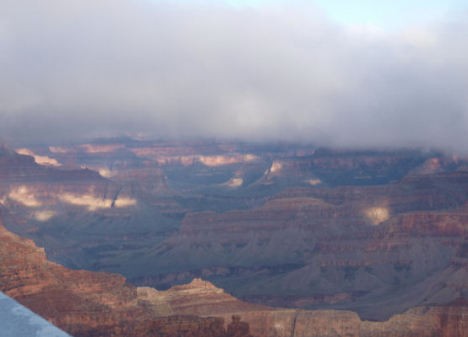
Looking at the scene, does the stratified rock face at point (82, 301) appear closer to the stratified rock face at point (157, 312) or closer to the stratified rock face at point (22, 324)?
the stratified rock face at point (157, 312)

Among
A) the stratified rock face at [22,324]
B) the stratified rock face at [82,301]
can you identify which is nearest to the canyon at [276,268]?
the stratified rock face at [82,301]

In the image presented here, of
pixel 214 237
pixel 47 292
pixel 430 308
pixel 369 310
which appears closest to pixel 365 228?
pixel 214 237

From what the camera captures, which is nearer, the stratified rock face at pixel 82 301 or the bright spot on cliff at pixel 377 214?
the stratified rock face at pixel 82 301

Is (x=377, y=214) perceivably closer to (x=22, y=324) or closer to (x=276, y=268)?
(x=276, y=268)

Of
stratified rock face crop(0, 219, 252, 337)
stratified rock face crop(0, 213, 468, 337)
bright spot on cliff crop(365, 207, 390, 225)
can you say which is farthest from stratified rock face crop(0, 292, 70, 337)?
bright spot on cliff crop(365, 207, 390, 225)

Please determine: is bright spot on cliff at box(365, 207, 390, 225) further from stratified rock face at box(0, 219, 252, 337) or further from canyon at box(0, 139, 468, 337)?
stratified rock face at box(0, 219, 252, 337)

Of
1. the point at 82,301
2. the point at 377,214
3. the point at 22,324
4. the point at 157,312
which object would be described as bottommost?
the point at 157,312

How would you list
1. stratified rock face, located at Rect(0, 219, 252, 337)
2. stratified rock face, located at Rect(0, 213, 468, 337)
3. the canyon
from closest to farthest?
stratified rock face, located at Rect(0, 219, 252, 337) < stratified rock face, located at Rect(0, 213, 468, 337) < the canyon

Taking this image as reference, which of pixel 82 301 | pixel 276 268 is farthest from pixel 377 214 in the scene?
pixel 82 301
